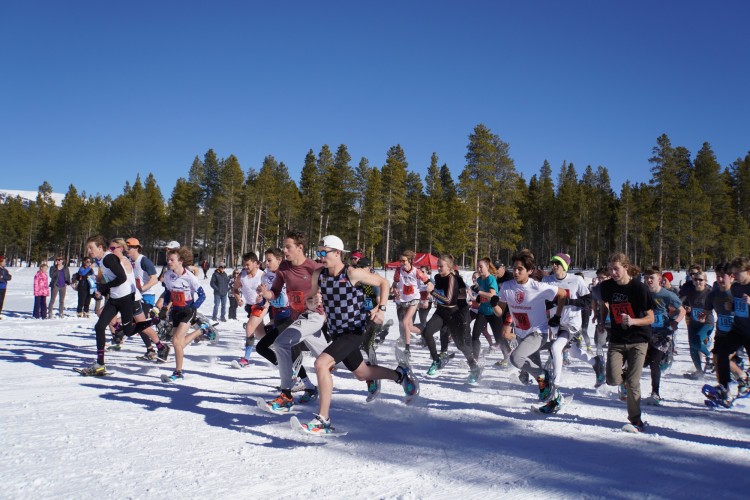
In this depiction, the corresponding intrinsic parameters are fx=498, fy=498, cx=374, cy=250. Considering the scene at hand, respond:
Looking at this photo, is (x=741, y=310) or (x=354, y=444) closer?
(x=354, y=444)

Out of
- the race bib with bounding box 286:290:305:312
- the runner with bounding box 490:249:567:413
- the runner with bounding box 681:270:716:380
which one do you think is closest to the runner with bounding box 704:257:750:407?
the runner with bounding box 681:270:716:380

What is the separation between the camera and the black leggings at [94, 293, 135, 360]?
7473mm

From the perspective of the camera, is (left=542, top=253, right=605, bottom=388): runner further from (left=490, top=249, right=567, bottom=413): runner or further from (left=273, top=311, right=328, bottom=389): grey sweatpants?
(left=273, top=311, right=328, bottom=389): grey sweatpants

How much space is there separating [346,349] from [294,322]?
70 centimetres

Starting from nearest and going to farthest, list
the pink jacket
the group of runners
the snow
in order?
the snow
the group of runners
the pink jacket

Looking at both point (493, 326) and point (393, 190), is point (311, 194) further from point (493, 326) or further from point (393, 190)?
point (493, 326)

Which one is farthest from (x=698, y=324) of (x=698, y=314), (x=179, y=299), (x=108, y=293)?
A: (x=108, y=293)

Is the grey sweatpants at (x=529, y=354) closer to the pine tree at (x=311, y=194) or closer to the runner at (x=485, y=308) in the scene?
the runner at (x=485, y=308)

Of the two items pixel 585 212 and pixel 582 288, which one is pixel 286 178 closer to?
pixel 585 212

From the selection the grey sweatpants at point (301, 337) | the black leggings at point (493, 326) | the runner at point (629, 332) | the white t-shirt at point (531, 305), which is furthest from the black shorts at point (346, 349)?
the black leggings at point (493, 326)

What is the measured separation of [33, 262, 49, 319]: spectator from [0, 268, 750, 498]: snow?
8891 mm

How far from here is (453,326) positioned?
27.6ft

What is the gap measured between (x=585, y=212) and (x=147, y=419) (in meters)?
70.2

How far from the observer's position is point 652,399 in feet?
21.8
